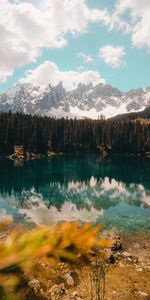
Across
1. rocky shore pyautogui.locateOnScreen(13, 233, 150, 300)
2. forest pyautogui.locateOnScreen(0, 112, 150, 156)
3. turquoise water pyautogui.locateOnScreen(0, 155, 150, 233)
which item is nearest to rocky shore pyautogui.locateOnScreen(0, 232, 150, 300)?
rocky shore pyautogui.locateOnScreen(13, 233, 150, 300)

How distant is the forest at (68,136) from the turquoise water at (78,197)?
174 ft

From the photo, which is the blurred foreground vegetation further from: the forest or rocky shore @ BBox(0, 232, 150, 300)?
the forest

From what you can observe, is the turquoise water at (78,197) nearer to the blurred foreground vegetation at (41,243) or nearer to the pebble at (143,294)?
the pebble at (143,294)

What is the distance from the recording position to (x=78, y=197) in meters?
47.3

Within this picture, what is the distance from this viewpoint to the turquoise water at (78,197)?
3453cm

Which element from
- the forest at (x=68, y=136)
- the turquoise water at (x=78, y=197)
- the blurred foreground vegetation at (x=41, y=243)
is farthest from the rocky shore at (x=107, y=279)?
the forest at (x=68, y=136)

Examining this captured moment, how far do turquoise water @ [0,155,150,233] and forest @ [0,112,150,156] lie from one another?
53121mm

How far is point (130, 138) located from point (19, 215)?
120 meters

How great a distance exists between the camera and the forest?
127 m

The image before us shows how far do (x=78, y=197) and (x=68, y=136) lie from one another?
4075 inches

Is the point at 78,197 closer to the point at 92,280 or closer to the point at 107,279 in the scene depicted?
the point at 107,279

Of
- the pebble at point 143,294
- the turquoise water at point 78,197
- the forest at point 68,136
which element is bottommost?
the turquoise water at point 78,197

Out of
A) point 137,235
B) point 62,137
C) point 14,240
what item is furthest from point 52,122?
point 14,240

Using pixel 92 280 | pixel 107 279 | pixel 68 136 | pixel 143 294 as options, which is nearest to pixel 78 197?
pixel 107 279
